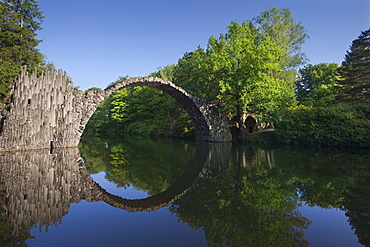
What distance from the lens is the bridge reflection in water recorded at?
3918 millimetres

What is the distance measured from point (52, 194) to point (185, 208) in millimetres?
2778

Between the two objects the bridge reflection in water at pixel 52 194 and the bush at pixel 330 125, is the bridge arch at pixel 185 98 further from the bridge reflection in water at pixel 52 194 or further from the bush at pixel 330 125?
the bridge reflection in water at pixel 52 194

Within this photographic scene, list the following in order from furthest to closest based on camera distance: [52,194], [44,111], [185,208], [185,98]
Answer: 1. [185,98]
2. [44,111]
3. [52,194]
4. [185,208]

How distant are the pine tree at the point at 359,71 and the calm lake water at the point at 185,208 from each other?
1310 centimetres

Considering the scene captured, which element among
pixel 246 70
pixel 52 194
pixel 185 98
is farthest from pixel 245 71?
pixel 52 194

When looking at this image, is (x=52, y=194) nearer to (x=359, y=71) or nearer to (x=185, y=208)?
(x=185, y=208)

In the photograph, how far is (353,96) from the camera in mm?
18094

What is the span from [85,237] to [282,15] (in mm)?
27353

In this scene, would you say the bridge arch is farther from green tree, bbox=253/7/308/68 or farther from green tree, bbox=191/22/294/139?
green tree, bbox=253/7/308/68

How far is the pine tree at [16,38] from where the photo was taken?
15.3 m

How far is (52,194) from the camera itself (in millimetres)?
5043

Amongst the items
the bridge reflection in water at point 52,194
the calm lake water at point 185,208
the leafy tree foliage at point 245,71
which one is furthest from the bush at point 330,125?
the bridge reflection in water at point 52,194

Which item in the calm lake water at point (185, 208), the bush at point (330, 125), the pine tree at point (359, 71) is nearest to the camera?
the calm lake water at point (185, 208)

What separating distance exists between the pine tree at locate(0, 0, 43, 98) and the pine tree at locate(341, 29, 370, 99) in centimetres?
2261
